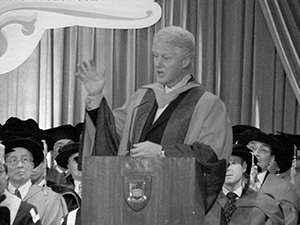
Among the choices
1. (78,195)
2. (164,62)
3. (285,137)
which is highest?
(164,62)

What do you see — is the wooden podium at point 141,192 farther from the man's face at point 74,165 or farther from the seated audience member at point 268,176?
Answer: the man's face at point 74,165

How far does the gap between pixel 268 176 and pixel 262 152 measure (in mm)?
345

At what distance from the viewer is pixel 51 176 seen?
7.60m

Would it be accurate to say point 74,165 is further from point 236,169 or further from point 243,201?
point 243,201

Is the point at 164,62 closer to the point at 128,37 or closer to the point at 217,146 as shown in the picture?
the point at 217,146

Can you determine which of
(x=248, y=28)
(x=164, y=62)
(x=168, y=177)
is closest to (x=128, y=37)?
(x=248, y=28)

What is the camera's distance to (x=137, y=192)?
9.83 ft

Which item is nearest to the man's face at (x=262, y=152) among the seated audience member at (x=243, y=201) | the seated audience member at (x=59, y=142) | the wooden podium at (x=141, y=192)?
the seated audience member at (x=243, y=201)

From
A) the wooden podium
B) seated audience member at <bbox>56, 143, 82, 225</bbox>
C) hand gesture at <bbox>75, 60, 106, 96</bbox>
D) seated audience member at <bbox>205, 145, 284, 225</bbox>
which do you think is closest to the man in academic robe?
hand gesture at <bbox>75, 60, 106, 96</bbox>

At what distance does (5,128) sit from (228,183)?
251 centimetres

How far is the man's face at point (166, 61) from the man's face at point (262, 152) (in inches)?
123

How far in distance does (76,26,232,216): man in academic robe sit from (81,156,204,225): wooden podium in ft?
0.88

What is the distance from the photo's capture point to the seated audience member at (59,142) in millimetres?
7453

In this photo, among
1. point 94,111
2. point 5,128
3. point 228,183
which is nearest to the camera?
point 94,111
